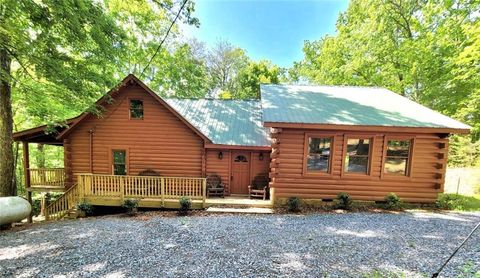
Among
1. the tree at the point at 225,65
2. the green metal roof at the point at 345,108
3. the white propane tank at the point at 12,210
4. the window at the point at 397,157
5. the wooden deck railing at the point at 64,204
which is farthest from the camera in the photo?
the tree at the point at 225,65

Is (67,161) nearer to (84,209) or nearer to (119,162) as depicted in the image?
(119,162)

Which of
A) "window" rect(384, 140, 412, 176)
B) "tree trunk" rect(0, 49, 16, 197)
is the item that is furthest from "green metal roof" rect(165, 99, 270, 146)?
"tree trunk" rect(0, 49, 16, 197)

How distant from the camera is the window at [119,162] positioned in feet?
34.1

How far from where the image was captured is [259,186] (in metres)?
10.3

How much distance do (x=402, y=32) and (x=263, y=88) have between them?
1376 cm

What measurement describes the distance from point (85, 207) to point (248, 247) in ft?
23.7

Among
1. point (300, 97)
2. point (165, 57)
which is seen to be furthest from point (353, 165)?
point (165, 57)

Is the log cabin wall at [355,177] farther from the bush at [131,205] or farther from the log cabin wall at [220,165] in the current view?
the bush at [131,205]

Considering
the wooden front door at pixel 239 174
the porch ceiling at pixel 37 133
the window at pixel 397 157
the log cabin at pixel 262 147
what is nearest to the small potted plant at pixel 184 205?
the log cabin at pixel 262 147

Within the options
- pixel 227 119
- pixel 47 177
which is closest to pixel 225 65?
pixel 227 119

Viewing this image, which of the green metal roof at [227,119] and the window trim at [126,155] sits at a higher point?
the green metal roof at [227,119]

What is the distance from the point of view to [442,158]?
8.19 metres

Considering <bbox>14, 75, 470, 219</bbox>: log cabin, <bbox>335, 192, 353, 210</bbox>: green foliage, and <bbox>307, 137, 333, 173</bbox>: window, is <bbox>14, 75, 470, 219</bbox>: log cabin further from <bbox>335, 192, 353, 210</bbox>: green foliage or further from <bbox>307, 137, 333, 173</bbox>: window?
<bbox>335, 192, 353, 210</bbox>: green foliage

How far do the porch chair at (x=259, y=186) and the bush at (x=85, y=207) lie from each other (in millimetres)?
6529
